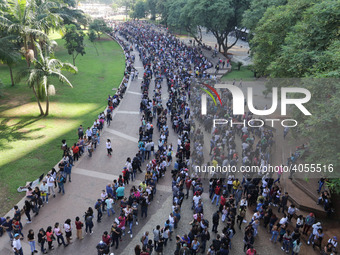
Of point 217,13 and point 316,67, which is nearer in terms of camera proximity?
point 316,67

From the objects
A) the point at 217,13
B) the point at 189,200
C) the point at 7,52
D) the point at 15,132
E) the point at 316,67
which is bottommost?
the point at 189,200

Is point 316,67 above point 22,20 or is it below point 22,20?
below

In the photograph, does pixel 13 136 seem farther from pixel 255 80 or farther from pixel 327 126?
pixel 255 80

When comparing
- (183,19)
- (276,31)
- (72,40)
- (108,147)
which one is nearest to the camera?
(108,147)

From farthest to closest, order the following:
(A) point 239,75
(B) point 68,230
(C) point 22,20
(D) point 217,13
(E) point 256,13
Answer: (D) point 217,13
(A) point 239,75
(E) point 256,13
(C) point 22,20
(B) point 68,230

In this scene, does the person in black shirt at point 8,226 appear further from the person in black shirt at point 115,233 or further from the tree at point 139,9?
the tree at point 139,9

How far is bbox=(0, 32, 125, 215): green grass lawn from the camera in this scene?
1529cm

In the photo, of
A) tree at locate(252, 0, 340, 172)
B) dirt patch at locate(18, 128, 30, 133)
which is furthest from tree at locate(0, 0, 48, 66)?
tree at locate(252, 0, 340, 172)

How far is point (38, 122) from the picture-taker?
70.3ft

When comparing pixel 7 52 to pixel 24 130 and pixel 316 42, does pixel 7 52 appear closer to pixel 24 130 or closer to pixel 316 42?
pixel 24 130

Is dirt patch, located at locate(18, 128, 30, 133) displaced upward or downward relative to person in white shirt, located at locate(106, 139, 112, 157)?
upward

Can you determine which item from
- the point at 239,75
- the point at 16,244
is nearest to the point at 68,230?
the point at 16,244

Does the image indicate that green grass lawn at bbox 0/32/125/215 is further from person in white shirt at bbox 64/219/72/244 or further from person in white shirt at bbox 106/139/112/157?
person in white shirt at bbox 64/219/72/244

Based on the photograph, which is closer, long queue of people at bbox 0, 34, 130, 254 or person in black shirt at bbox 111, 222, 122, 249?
long queue of people at bbox 0, 34, 130, 254
